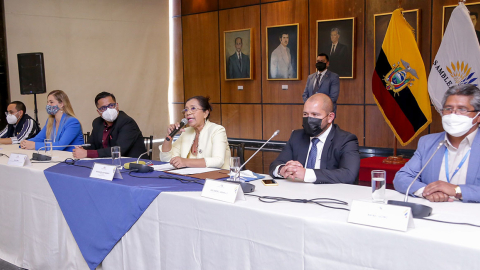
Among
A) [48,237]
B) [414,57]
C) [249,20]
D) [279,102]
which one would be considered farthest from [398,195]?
[249,20]

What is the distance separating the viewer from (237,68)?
8695mm

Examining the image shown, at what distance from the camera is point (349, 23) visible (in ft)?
23.2

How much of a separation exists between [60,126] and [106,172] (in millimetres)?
2012

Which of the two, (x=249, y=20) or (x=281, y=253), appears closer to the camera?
(x=281, y=253)

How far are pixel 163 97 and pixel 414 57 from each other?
19.9ft

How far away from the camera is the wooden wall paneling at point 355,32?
7.04 meters

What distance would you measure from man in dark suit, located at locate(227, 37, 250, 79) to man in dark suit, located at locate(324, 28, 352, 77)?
1.78 metres

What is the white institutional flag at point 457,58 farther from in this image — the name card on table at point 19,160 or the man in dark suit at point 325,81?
the name card on table at point 19,160

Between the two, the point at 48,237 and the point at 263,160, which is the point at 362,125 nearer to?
the point at 263,160

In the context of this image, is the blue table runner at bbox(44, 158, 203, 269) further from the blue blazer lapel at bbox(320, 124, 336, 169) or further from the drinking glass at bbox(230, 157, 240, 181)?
the blue blazer lapel at bbox(320, 124, 336, 169)

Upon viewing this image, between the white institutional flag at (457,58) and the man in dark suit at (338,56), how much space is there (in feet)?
6.93

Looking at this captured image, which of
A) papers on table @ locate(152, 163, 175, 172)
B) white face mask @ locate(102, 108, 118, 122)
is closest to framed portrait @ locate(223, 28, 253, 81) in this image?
white face mask @ locate(102, 108, 118, 122)

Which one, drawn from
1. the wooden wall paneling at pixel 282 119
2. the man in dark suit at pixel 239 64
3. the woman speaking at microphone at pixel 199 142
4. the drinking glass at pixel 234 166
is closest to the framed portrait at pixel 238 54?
the man in dark suit at pixel 239 64

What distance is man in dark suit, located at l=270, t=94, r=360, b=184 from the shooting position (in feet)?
8.09
